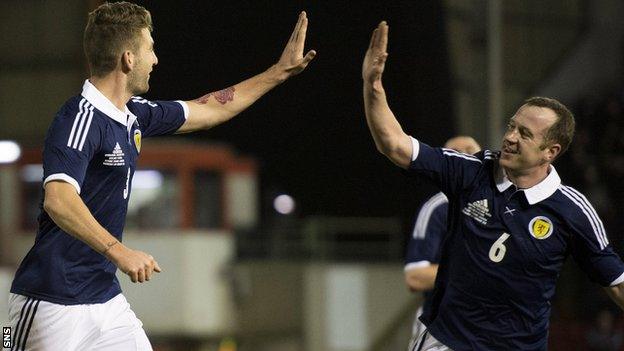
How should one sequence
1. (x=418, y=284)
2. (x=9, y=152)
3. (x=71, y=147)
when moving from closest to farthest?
(x=71, y=147)
(x=418, y=284)
(x=9, y=152)

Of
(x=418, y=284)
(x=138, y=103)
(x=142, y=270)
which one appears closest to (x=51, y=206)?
(x=142, y=270)

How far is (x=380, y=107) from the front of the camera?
408cm

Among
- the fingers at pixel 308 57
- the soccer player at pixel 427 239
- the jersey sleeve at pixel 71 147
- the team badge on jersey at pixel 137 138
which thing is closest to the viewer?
the jersey sleeve at pixel 71 147

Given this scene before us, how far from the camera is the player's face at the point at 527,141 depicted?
416 centimetres

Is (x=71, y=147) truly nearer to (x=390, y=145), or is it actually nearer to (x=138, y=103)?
(x=138, y=103)

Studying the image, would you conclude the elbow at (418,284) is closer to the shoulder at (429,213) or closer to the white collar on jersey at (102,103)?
the shoulder at (429,213)

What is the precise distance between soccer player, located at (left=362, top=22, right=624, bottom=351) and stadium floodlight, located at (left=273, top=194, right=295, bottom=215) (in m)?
15.3

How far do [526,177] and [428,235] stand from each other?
4.85 ft

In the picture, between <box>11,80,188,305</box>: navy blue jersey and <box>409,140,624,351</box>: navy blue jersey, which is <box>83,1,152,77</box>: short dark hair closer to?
<box>11,80,188,305</box>: navy blue jersey

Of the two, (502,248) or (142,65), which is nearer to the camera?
(142,65)

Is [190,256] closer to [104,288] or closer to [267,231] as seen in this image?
[267,231]

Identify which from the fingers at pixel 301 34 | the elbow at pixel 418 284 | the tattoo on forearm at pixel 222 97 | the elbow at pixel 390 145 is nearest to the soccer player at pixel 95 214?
the tattoo on forearm at pixel 222 97

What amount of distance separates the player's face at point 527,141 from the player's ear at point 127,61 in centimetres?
137

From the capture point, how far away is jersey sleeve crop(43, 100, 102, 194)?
3.65 metres
